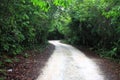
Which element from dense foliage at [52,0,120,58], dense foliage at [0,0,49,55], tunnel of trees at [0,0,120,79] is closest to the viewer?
dense foliage at [0,0,49,55]

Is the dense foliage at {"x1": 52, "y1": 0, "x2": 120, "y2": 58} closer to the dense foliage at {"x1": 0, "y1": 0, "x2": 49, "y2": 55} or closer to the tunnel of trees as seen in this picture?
the tunnel of trees

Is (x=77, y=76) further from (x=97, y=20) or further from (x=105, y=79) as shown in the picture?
(x=97, y=20)

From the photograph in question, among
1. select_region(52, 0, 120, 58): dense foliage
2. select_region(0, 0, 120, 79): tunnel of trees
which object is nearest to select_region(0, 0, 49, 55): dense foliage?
select_region(0, 0, 120, 79): tunnel of trees

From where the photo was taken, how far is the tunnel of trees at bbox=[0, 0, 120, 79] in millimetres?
10250

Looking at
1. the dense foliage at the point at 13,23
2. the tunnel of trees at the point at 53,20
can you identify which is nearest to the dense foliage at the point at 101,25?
the tunnel of trees at the point at 53,20

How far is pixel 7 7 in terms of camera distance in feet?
32.1

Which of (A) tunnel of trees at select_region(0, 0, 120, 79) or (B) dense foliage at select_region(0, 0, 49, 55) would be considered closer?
(B) dense foliage at select_region(0, 0, 49, 55)

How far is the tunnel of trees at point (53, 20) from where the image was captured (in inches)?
404

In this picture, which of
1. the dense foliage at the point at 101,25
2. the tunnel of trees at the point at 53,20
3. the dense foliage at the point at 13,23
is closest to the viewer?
the dense foliage at the point at 13,23

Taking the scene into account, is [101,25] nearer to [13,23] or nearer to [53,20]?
[53,20]

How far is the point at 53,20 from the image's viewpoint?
30406mm

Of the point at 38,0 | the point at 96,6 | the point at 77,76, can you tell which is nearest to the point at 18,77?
the point at 77,76

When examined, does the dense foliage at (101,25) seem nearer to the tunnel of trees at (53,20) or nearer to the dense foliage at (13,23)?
the tunnel of trees at (53,20)

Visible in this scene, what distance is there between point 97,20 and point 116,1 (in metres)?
10.0
